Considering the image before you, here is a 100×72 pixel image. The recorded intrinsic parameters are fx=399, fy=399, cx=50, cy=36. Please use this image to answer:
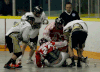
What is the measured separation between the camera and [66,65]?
8938mm

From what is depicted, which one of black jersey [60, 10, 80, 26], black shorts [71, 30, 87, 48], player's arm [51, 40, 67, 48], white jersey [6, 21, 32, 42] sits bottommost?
player's arm [51, 40, 67, 48]

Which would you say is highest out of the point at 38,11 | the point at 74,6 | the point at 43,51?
the point at 74,6

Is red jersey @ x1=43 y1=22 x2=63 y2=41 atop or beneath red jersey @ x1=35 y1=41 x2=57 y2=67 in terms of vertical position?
atop

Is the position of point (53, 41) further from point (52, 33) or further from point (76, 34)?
point (76, 34)

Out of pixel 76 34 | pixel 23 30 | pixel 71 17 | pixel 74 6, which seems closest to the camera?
pixel 23 30

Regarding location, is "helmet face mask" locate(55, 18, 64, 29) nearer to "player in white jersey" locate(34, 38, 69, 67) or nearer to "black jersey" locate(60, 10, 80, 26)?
"player in white jersey" locate(34, 38, 69, 67)

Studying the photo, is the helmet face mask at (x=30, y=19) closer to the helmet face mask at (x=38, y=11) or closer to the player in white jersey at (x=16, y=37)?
the helmet face mask at (x=38, y=11)

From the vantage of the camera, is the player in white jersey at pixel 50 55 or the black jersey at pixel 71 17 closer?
the player in white jersey at pixel 50 55

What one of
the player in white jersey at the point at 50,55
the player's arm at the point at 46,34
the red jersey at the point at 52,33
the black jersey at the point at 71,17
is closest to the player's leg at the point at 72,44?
the player in white jersey at the point at 50,55

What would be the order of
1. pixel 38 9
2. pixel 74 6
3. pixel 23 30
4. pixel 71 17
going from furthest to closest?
pixel 74 6, pixel 71 17, pixel 38 9, pixel 23 30

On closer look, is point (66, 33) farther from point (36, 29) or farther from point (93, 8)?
point (93, 8)

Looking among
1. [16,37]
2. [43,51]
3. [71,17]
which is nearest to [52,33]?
[43,51]

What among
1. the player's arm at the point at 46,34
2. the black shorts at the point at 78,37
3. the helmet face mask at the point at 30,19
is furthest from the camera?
the helmet face mask at the point at 30,19

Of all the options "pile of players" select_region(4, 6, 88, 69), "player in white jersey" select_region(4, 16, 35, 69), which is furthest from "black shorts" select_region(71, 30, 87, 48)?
"player in white jersey" select_region(4, 16, 35, 69)
